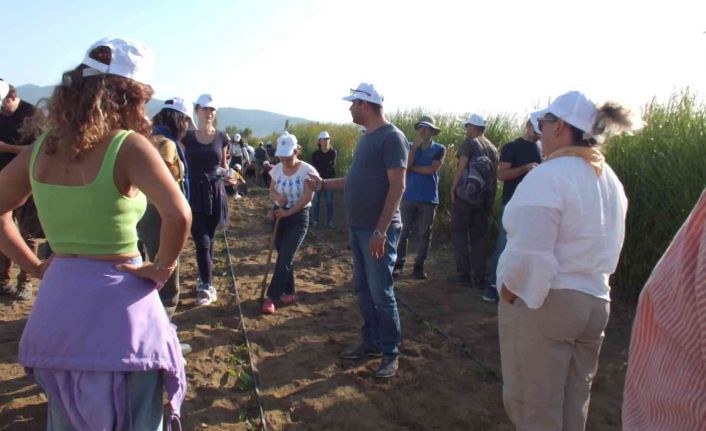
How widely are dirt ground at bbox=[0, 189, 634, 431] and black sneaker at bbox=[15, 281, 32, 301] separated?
118 millimetres

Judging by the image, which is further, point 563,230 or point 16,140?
point 16,140

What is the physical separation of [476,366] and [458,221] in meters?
2.31

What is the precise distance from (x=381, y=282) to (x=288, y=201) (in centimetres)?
171

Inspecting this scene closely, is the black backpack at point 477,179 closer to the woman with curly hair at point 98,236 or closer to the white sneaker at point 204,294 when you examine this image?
the white sneaker at point 204,294

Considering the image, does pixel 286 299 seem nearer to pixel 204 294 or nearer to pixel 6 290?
pixel 204 294

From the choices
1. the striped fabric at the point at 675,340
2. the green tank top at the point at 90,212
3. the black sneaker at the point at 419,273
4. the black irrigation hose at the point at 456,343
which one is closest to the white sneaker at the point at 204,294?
the black irrigation hose at the point at 456,343

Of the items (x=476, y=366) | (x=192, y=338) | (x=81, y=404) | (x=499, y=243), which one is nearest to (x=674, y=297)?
(x=81, y=404)

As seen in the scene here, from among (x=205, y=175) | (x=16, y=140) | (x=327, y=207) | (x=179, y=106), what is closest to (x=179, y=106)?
(x=179, y=106)

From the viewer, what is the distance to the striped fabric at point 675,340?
98 cm

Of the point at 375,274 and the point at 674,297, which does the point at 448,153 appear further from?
the point at 674,297

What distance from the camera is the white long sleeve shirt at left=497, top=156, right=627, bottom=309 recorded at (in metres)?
2.14

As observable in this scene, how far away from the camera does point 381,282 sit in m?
3.84

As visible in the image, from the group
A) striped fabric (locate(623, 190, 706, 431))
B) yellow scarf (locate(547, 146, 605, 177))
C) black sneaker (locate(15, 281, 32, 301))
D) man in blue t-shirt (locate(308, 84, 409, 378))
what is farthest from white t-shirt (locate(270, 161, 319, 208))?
striped fabric (locate(623, 190, 706, 431))

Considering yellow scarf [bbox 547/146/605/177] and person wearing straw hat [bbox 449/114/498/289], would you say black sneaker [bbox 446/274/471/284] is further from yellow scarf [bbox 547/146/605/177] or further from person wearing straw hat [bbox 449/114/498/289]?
yellow scarf [bbox 547/146/605/177]
